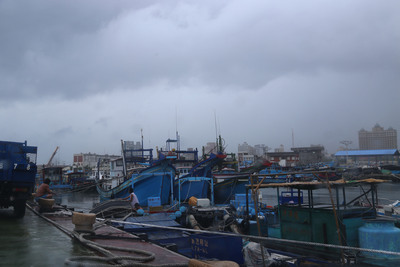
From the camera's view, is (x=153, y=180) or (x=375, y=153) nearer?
(x=153, y=180)

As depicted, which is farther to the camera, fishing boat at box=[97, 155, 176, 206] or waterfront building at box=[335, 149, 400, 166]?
waterfront building at box=[335, 149, 400, 166]

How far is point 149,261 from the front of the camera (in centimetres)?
484

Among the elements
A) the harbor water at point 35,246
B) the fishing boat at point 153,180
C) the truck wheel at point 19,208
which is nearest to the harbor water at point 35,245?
the harbor water at point 35,246

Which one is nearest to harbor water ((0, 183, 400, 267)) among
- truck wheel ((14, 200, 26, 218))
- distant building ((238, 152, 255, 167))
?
truck wheel ((14, 200, 26, 218))

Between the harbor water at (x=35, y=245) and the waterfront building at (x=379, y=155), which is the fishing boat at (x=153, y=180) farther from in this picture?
the waterfront building at (x=379, y=155)

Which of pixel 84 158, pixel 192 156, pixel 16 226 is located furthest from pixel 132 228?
pixel 84 158

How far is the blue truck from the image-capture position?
909 cm

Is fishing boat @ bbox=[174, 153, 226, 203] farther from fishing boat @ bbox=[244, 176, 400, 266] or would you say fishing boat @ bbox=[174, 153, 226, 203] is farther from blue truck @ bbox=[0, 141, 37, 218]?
fishing boat @ bbox=[244, 176, 400, 266]

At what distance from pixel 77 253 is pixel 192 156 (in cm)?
2274

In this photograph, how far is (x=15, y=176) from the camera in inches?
361

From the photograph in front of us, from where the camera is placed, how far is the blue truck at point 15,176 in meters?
9.09

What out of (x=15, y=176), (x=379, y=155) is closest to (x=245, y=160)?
(x=379, y=155)

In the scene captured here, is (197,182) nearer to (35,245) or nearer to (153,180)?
(153,180)

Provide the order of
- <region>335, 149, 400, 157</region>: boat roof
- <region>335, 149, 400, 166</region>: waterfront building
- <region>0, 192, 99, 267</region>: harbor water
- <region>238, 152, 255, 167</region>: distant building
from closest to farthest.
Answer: <region>0, 192, 99, 267</region>: harbor water, <region>238, 152, 255, 167</region>: distant building, <region>335, 149, 400, 157</region>: boat roof, <region>335, 149, 400, 166</region>: waterfront building
